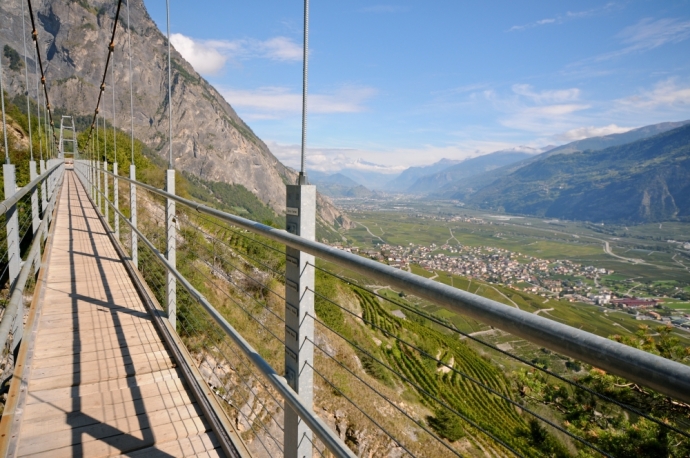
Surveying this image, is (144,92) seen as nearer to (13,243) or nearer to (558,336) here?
(13,243)

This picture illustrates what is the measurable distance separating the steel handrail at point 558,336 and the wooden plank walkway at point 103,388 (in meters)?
1.97

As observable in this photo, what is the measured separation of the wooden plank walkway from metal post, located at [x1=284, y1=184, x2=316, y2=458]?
36.8 inches

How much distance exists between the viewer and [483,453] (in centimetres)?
2084

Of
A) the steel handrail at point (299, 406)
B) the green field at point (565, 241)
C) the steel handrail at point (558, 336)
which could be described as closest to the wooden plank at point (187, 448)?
the steel handrail at point (299, 406)

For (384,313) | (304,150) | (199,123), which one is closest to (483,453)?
(384,313)

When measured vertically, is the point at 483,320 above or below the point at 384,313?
above

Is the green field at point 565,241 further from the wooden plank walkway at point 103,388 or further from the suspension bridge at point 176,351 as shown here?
the wooden plank walkway at point 103,388

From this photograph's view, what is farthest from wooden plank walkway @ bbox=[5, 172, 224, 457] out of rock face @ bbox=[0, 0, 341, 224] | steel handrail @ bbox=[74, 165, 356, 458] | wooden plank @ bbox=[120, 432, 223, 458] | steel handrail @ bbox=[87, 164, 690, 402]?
rock face @ bbox=[0, 0, 341, 224]

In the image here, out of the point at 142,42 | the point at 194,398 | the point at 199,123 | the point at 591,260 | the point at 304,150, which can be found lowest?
the point at 591,260

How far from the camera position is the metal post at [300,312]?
1.76m

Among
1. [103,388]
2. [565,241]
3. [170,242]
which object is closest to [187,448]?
[103,388]

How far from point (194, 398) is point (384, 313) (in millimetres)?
38884

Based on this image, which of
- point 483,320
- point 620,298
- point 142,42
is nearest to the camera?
point 483,320

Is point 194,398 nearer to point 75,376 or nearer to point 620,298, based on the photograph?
point 75,376
